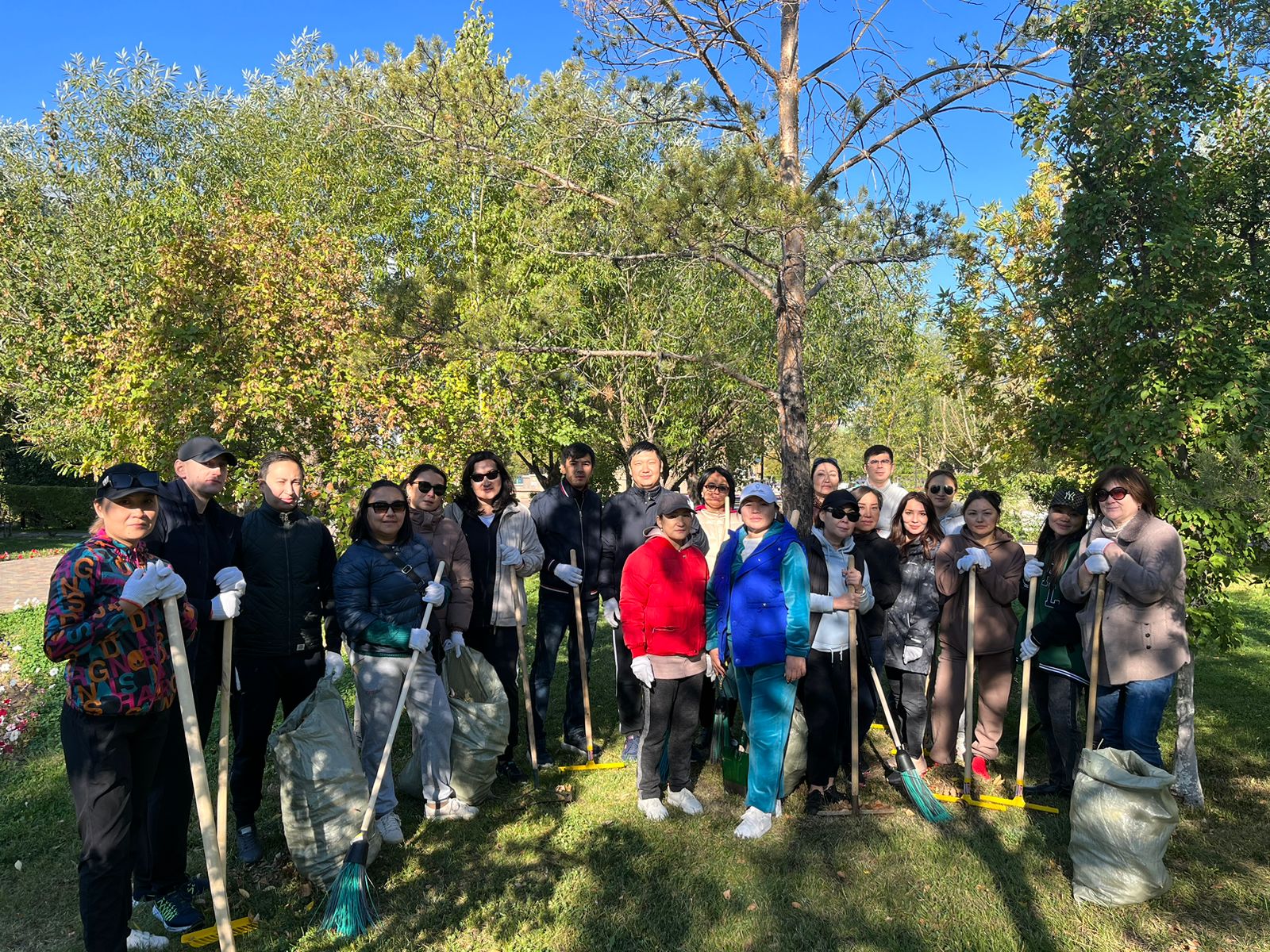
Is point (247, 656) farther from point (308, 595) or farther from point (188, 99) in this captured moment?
point (188, 99)

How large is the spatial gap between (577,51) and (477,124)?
107 cm

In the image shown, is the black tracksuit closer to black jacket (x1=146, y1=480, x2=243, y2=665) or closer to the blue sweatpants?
black jacket (x1=146, y1=480, x2=243, y2=665)

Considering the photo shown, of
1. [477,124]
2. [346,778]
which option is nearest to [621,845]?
[346,778]

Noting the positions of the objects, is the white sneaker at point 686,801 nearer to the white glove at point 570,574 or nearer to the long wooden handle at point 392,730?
the white glove at point 570,574

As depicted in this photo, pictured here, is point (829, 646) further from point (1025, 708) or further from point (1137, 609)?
point (1137, 609)

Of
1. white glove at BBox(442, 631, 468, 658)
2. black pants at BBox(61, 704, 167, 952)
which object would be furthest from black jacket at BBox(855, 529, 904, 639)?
black pants at BBox(61, 704, 167, 952)

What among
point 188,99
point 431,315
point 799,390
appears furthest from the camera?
point 188,99

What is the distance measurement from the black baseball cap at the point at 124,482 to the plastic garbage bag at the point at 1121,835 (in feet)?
14.0

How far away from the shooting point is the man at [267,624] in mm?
4039

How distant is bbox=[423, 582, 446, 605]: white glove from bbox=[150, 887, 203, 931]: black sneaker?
1.69 m

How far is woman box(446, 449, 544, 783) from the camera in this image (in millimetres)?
5145

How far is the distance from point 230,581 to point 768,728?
9.44 ft

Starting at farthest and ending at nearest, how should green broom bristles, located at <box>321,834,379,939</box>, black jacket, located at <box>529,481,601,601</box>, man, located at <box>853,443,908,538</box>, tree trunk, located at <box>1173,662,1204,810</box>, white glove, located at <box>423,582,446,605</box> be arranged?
man, located at <box>853,443,908,538</box> → black jacket, located at <box>529,481,601,601</box> → tree trunk, located at <box>1173,662,1204,810</box> → white glove, located at <box>423,582,446,605</box> → green broom bristles, located at <box>321,834,379,939</box>

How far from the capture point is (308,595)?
13.6ft
